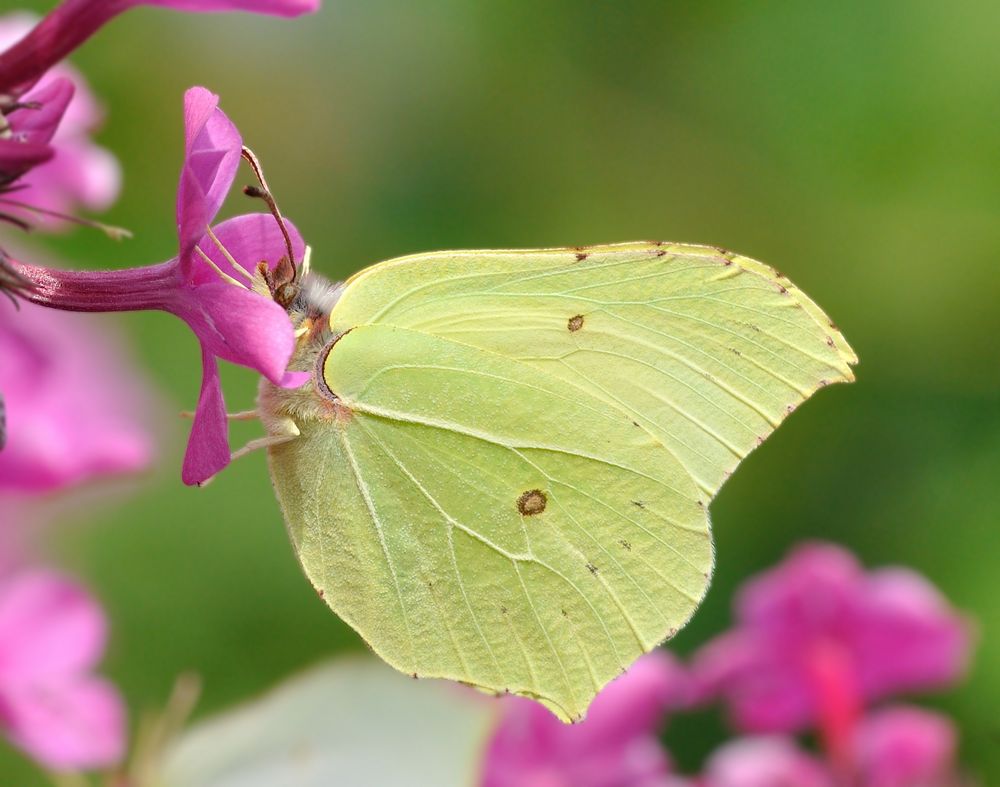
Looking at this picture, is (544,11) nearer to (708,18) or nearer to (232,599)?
(708,18)

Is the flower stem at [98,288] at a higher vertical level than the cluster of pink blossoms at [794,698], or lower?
higher

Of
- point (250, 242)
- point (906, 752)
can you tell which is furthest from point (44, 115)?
point (906, 752)

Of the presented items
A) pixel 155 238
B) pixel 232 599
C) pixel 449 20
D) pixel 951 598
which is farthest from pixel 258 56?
pixel 951 598

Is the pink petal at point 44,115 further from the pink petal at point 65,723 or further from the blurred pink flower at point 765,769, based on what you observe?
the blurred pink flower at point 765,769

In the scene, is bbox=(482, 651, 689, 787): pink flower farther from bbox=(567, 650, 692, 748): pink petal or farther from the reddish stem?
the reddish stem

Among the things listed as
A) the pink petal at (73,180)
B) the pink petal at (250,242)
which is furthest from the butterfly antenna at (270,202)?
the pink petal at (73,180)
